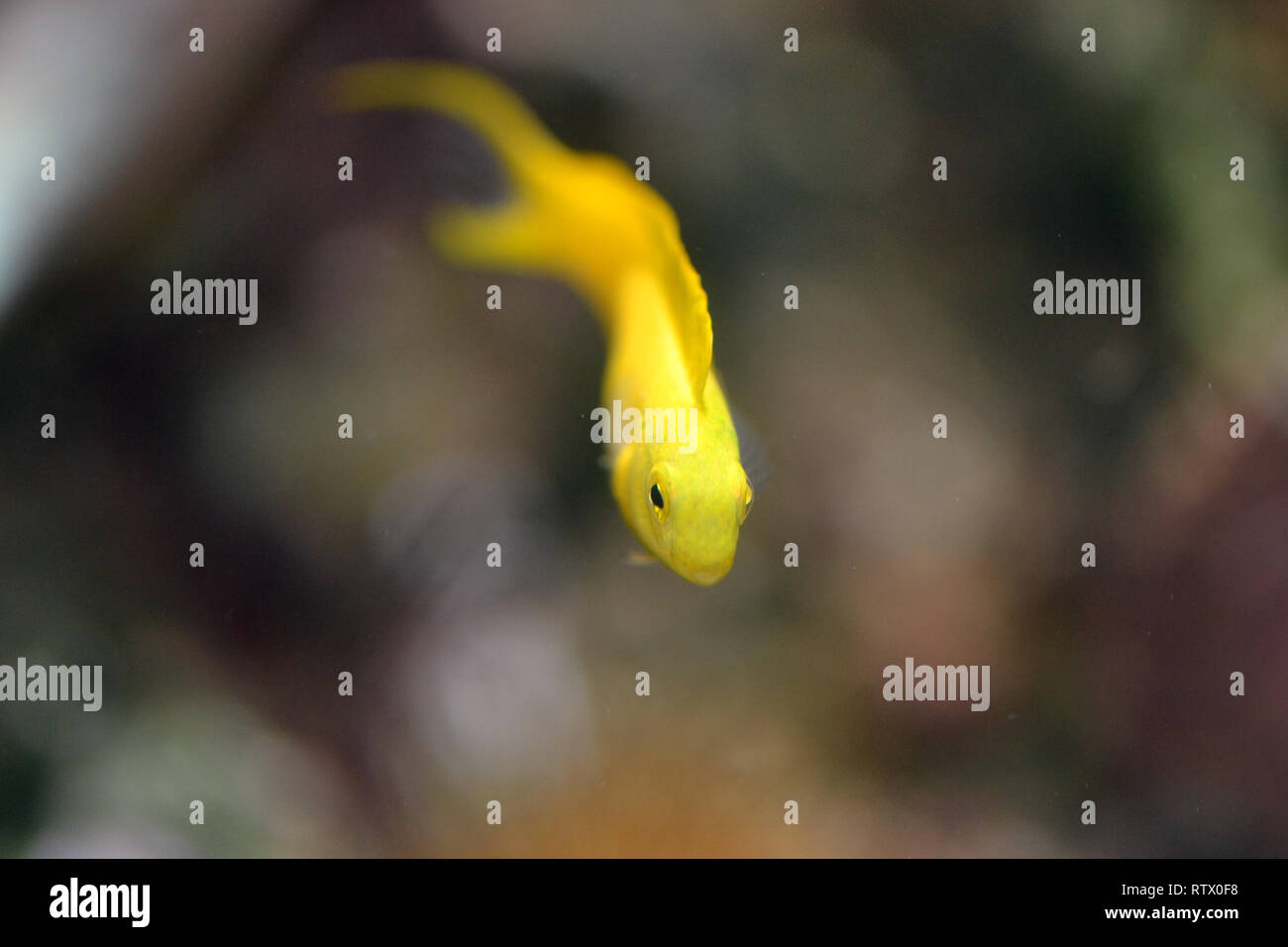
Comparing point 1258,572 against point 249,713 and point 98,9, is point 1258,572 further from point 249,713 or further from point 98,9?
point 98,9

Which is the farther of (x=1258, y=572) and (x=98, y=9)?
(x=1258, y=572)

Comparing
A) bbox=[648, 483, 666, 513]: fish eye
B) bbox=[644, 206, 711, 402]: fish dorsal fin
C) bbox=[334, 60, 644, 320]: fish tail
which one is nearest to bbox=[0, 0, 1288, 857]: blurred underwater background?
bbox=[334, 60, 644, 320]: fish tail

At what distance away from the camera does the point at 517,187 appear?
6.34 ft

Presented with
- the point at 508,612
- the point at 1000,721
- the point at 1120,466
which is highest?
the point at 1120,466

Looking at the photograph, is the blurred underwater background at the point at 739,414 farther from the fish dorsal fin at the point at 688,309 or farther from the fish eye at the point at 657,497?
the fish eye at the point at 657,497

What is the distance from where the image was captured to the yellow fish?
124 cm

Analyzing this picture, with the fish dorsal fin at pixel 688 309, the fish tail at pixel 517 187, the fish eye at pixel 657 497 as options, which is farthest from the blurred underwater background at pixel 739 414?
the fish eye at pixel 657 497

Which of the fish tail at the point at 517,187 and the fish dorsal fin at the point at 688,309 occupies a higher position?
the fish tail at the point at 517,187

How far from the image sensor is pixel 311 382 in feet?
6.15

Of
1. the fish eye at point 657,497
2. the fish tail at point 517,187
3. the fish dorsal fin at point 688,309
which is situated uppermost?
the fish tail at point 517,187

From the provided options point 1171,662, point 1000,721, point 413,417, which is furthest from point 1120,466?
point 413,417

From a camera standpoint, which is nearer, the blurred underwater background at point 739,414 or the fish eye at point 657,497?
the fish eye at point 657,497

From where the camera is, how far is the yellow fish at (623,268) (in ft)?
4.08
